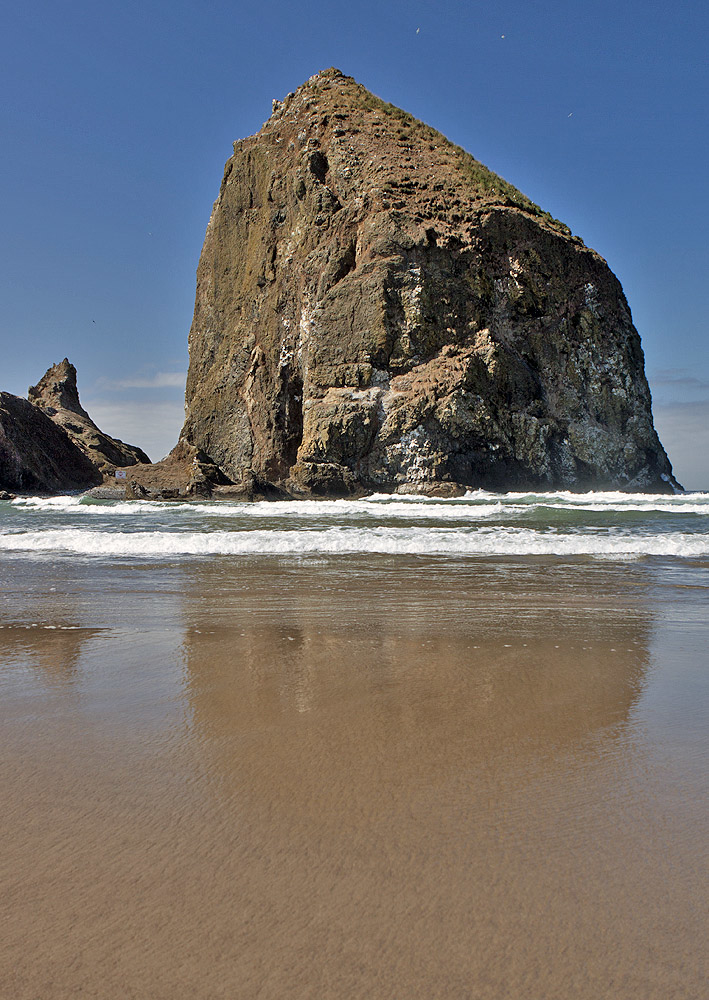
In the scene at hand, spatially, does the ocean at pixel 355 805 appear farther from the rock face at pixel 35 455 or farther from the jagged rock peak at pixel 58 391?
the jagged rock peak at pixel 58 391

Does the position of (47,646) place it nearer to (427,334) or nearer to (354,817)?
(354,817)

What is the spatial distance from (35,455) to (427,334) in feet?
85.8

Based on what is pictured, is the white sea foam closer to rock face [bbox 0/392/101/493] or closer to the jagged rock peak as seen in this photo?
rock face [bbox 0/392/101/493]

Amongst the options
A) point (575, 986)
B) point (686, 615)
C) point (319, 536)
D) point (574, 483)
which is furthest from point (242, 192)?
point (575, 986)

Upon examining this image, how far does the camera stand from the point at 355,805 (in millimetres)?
1831

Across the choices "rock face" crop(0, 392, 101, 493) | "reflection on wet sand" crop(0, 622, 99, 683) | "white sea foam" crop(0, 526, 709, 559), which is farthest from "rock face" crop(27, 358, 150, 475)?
"reflection on wet sand" crop(0, 622, 99, 683)

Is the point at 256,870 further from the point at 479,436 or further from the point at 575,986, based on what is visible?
the point at 479,436

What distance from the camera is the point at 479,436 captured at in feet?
97.5

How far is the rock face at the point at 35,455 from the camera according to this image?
37250 mm

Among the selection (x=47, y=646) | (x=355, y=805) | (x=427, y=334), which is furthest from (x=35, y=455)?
(x=355, y=805)

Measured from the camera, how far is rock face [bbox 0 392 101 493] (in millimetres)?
37250

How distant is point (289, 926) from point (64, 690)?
208cm

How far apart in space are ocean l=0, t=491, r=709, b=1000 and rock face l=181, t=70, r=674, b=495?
23782 millimetres

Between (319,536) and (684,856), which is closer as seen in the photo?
(684,856)
